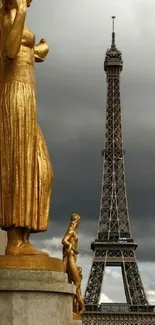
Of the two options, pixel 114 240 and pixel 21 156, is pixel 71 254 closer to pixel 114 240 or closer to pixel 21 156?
pixel 21 156

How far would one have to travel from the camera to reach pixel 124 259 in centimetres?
6025

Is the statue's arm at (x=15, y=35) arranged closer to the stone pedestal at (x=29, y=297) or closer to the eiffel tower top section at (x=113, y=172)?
the stone pedestal at (x=29, y=297)

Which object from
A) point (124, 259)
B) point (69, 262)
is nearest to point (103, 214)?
point (124, 259)

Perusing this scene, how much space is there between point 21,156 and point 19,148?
0.09 metres

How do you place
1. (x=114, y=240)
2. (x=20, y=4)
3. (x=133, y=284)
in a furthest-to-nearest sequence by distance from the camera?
(x=114, y=240) → (x=133, y=284) → (x=20, y=4)

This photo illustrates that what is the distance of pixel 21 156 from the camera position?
7.49 metres

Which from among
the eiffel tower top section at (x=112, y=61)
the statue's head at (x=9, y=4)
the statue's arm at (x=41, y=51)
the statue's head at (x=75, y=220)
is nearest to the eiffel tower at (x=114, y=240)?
the eiffel tower top section at (x=112, y=61)

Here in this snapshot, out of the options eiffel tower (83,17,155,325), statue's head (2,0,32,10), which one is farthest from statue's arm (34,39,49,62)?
eiffel tower (83,17,155,325)

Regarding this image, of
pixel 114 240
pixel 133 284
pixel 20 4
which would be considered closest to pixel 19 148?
pixel 20 4

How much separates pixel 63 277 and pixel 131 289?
5451cm

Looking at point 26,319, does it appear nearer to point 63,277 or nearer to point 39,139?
point 63,277

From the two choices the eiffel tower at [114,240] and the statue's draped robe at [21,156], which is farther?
the eiffel tower at [114,240]

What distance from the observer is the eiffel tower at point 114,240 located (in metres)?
57.4

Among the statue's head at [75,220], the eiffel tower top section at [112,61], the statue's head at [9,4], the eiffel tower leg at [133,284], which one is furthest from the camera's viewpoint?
the eiffel tower top section at [112,61]
